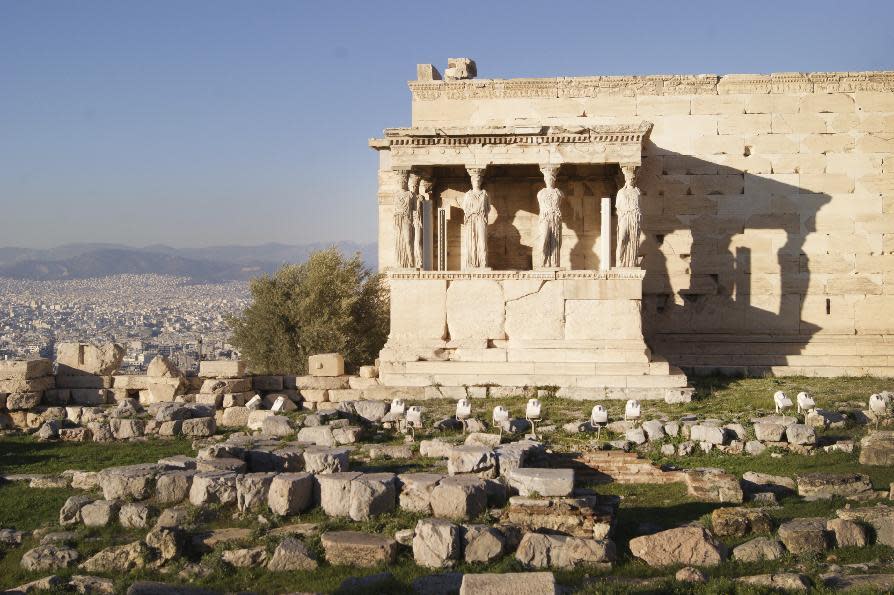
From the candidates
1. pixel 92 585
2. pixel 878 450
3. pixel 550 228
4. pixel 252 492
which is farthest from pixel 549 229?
pixel 92 585

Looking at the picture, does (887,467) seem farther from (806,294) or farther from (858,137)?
(858,137)

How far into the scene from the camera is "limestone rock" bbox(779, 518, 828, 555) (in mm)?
8461

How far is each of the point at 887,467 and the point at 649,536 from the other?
476cm

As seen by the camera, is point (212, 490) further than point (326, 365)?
No

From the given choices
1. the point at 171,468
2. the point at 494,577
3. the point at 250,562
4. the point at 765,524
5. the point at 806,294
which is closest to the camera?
the point at 494,577

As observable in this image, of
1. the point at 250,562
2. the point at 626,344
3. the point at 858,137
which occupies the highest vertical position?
the point at 858,137

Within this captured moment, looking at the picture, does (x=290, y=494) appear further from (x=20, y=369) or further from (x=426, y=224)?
(x=426, y=224)

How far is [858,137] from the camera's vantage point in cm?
2217

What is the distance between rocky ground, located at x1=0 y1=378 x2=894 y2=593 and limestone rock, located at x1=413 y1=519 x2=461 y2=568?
0.02 meters

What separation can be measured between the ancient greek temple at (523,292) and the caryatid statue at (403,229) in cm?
2

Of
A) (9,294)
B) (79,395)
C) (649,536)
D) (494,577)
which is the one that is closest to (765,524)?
(649,536)

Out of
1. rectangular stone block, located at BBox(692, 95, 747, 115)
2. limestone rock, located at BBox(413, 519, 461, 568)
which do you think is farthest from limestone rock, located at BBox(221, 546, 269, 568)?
rectangular stone block, located at BBox(692, 95, 747, 115)

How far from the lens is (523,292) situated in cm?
1870

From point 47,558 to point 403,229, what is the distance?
1156cm
